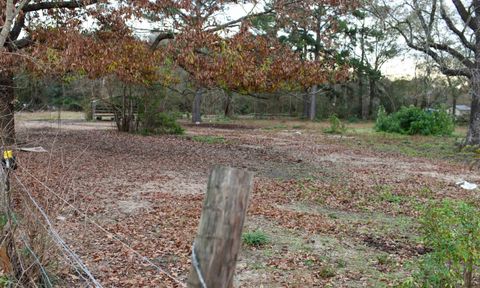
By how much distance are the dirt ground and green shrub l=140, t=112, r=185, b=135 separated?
193 inches

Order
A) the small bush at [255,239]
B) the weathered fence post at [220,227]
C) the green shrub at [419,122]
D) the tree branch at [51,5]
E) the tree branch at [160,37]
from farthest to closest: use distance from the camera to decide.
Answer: the green shrub at [419,122]
the tree branch at [160,37]
the tree branch at [51,5]
the small bush at [255,239]
the weathered fence post at [220,227]

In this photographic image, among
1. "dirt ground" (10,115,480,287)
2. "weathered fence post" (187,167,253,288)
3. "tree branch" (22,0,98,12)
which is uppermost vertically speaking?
"tree branch" (22,0,98,12)

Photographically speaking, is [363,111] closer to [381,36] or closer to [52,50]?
[381,36]

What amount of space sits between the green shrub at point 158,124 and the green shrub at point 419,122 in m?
12.7

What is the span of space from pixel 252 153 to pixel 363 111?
99.4ft

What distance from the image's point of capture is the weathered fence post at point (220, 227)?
1734 mm

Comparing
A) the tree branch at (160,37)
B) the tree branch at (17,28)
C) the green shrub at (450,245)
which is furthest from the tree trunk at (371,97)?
the green shrub at (450,245)

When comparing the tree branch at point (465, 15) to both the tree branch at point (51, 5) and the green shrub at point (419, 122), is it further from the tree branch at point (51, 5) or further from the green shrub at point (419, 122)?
the tree branch at point (51, 5)

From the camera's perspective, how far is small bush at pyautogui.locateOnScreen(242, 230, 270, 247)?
213 inches

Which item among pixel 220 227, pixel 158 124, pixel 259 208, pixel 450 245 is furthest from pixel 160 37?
pixel 220 227

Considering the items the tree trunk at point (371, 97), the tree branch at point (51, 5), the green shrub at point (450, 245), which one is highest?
the tree branch at point (51, 5)

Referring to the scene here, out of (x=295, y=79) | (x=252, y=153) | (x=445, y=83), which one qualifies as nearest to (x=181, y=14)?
(x=295, y=79)

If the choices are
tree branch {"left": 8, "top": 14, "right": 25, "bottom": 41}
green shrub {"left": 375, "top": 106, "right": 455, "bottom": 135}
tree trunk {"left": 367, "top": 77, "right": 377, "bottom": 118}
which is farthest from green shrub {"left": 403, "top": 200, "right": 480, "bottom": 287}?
tree trunk {"left": 367, "top": 77, "right": 377, "bottom": 118}

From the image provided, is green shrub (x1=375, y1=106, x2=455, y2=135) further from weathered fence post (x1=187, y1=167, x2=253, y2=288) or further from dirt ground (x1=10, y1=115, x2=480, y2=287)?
weathered fence post (x1=187, y1=167, x2=253, y2=288)
